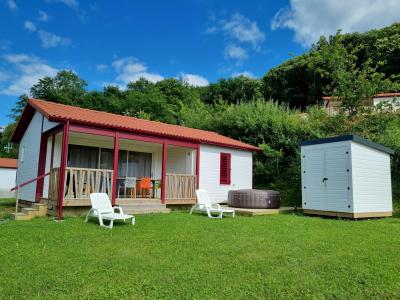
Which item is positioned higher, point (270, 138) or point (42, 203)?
point (270, 138)

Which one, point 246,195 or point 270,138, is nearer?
point 246,195

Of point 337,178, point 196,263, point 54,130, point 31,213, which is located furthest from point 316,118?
point 196,263

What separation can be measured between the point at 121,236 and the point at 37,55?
114ft

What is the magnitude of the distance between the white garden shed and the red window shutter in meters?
3.87

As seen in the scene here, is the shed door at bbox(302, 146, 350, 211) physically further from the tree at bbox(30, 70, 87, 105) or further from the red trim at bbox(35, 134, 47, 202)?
the tree at bbox(30, 70, 87, 105)

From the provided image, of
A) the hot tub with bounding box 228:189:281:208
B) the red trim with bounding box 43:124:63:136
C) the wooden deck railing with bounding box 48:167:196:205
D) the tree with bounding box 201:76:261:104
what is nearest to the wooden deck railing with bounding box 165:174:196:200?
the hot tub with bounding box 228:189:281:208

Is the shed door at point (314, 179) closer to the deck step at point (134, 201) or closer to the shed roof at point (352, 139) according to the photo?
the shed roof at point (352, 139)

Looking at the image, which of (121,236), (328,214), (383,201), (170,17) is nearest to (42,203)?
(121,236)

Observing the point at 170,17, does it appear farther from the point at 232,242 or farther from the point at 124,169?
the point at 232,242

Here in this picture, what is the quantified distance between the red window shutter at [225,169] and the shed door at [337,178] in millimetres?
4807

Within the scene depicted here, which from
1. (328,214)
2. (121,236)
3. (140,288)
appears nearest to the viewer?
(140,288)

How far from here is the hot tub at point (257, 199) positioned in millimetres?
11914

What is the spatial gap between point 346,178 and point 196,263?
7011 millimetres

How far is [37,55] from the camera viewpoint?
3478 cm
